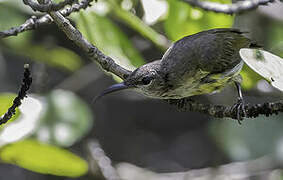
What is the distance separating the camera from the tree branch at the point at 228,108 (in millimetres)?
2588

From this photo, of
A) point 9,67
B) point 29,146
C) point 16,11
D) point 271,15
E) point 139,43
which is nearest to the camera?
point 29,146

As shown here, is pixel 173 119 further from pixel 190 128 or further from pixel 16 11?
pixel 16 11

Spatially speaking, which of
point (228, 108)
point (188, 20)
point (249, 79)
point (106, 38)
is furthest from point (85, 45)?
point (249, 79)

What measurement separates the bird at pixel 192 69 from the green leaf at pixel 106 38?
0.42 feet

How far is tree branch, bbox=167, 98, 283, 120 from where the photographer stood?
2588 millimetres

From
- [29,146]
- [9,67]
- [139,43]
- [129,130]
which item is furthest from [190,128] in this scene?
[29,146]

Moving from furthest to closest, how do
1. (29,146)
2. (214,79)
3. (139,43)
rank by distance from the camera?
1. (139,43)
2. (214,79)
3. (29,146)

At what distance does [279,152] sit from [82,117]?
188cm

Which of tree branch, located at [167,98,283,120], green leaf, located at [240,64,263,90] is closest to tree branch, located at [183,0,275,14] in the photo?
green leaf, located at [240,64,263,90]

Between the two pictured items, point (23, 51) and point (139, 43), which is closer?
point (23, 51)

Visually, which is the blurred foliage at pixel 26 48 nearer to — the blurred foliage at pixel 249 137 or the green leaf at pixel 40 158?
the blurred foliage at pixel 249 137

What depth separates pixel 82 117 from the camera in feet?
13.3

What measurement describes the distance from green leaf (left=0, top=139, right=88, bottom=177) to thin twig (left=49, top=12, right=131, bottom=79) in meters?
0.58

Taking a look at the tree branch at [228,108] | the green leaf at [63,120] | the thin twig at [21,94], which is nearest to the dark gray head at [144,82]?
the tree branch at [228,108]
